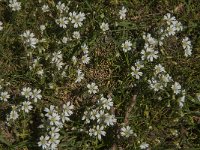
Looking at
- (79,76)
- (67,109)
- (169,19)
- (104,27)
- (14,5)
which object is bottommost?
(67,109)

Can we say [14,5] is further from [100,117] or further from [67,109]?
[100,117]

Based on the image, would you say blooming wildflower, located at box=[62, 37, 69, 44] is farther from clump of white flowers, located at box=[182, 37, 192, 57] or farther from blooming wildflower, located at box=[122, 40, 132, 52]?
clump of white flowers, located at box=[182, 37, 192, 57]

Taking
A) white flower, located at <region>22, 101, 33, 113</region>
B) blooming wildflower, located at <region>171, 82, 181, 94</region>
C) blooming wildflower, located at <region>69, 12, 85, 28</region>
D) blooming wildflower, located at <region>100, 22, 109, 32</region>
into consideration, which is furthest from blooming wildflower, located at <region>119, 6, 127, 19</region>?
white flower, located at <region>22, 101, 33, 113</region>

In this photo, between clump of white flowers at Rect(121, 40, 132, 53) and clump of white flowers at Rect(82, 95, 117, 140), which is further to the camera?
clump of white flowers at Rect(121, 40, 132, 53)

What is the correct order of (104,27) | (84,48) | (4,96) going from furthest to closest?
(104,27) < (84,48) < (4,96)

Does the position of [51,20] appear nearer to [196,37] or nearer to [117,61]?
[117,61]

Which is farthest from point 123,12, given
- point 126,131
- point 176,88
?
point 126,131

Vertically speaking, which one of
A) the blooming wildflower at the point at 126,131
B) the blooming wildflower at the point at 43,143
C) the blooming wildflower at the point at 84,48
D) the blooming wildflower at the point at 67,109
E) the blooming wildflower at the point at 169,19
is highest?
the blooming wildflower at the point at 169,19

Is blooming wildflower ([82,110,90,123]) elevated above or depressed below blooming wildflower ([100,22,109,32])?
below

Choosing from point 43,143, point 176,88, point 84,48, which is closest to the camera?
point 43,143

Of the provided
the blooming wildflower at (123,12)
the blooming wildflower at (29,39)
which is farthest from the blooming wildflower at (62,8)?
the blooming wildflower at (123,12)

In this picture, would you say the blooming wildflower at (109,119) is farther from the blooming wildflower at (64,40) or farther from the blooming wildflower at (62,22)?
the blooming wildflower at (62,22)

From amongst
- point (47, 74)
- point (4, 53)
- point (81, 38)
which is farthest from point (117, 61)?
point (4, 53)
